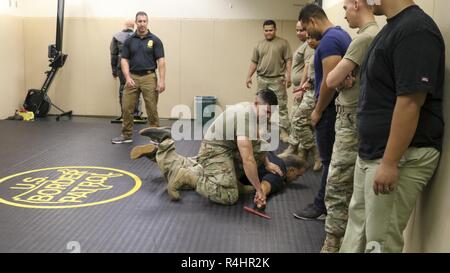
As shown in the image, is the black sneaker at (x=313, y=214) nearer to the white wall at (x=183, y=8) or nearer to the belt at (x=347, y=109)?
the belt at (x=347, y=109)

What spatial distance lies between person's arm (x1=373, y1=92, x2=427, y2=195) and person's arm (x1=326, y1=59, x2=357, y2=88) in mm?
688

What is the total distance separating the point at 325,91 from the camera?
2.82m

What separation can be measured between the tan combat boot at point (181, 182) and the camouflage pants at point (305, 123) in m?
1.36

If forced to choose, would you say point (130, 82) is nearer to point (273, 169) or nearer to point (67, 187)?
point (67, 187)

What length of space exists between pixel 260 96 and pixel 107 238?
4.91 feet

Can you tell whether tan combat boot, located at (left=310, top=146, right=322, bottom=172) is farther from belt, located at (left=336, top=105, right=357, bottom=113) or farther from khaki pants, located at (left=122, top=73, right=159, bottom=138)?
khaki pants, located at (left=122, top=73, right=159, bottom=138)

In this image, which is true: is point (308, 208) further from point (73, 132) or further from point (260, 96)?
point (73, 132)

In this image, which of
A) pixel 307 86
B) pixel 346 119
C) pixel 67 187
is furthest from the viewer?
pixel 307 86

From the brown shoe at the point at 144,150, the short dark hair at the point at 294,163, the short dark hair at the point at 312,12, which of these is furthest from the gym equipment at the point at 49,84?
the short dark hair at the point at 312,12

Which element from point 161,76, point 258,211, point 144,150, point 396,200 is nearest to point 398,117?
point 396,200

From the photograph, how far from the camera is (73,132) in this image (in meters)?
6.71

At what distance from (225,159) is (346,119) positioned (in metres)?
1.35

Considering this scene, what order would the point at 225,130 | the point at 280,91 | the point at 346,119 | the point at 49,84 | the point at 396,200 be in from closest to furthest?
the point at 396,200
the point at 346,119
the point at 225,130
the point at 280,91
the point at 49,84

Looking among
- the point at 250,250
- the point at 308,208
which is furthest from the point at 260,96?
the point at 250,250
